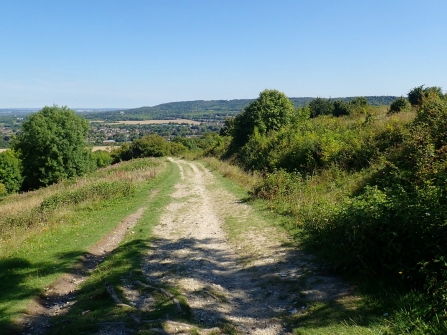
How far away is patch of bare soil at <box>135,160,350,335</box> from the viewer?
5.54 m

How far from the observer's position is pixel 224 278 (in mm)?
7270

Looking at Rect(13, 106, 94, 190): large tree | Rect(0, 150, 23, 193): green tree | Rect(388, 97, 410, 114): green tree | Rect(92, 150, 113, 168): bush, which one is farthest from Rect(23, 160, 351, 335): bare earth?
Rect(92, 150, 113, 168): bush

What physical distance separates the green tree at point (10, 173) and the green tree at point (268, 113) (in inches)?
1665

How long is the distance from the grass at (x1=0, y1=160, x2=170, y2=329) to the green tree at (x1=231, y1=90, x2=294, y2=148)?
2010 cm

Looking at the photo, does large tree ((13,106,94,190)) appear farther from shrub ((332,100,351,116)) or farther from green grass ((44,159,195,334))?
green grass ((44,159,195,334))

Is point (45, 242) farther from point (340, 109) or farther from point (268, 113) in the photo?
point (340, 109)

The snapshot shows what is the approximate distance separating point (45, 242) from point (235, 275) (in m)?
6.37

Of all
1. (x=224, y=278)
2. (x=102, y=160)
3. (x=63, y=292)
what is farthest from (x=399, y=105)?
(x=102, y=160)

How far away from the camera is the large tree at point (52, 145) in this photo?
44.8m

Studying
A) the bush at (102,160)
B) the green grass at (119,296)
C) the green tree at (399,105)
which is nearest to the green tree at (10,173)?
the bush at (102,160)

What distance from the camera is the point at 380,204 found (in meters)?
6.29

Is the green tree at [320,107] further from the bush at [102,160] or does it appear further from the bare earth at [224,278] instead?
the bush at [102,160]

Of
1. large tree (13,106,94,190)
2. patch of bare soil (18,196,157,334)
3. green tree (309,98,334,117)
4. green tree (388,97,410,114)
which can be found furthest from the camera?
large tree (13,106,94,190)

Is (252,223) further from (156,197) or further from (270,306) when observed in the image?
(156,197)
